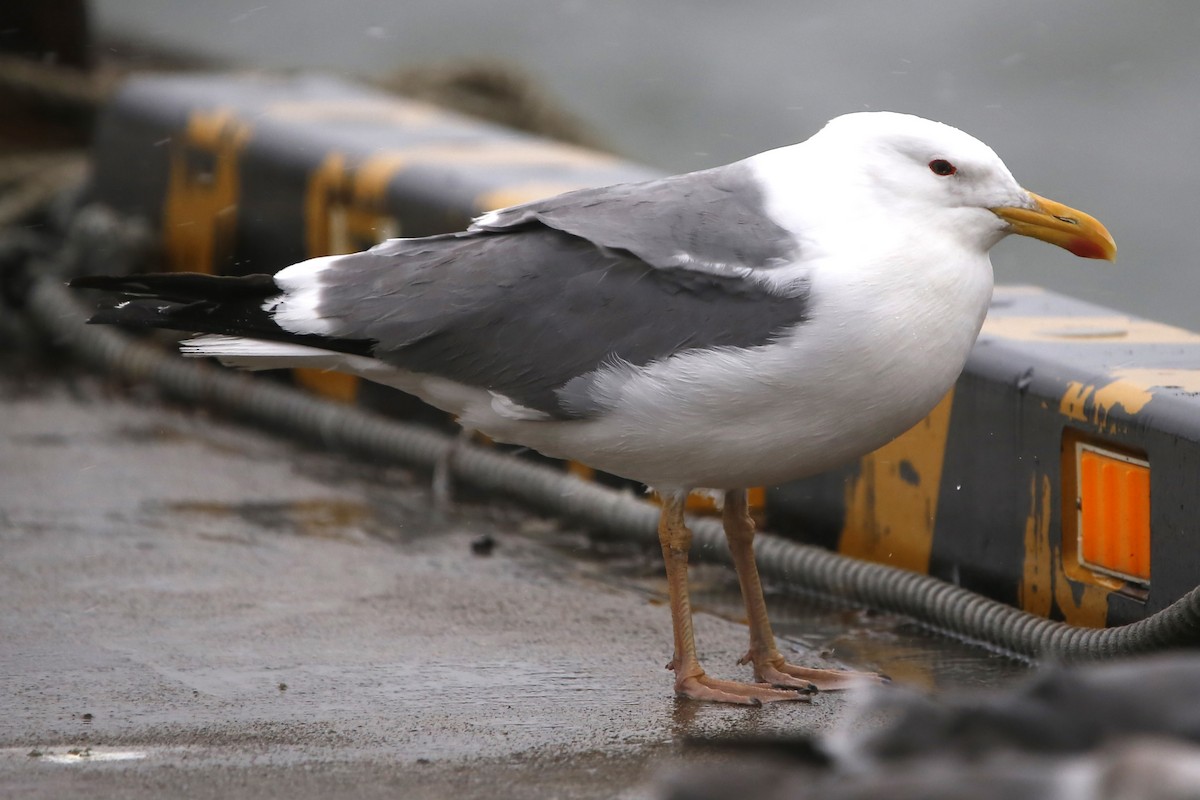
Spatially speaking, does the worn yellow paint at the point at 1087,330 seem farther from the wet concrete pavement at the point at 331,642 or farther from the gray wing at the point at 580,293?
the gray wing at the point at 580,293

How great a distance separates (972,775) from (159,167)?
232 inches

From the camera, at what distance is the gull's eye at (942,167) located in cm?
346

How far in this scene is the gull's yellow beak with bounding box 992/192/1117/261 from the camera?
3.47 m

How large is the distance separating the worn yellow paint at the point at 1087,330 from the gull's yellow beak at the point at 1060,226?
692 millimetres

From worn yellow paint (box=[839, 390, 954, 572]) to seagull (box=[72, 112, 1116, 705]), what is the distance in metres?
0.71

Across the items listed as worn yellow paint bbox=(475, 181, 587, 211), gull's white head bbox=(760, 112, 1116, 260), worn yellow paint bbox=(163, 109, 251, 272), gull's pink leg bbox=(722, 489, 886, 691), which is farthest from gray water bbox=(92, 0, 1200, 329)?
gull's white head bbox=(760, 112, 1116, 260)

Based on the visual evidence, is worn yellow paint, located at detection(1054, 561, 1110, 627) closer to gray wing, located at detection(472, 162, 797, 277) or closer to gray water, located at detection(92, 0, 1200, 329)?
gray wing, located at detection(472, 162, 797, 277)

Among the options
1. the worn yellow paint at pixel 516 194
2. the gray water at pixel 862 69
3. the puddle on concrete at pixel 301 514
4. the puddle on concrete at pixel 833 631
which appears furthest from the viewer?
the gray water at pixel 862 69

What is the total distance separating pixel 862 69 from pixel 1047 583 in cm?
1520

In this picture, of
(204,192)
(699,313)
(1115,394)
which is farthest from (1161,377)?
(204,192)

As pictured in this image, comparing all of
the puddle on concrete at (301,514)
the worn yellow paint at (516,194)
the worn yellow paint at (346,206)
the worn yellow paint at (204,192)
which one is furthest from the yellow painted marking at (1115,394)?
the worn yellow paint at (204,192)

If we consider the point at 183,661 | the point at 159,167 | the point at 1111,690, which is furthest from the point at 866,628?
the point at 159,167

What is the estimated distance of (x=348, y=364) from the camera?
3764 mm

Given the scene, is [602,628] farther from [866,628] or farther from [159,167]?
[159,167]
